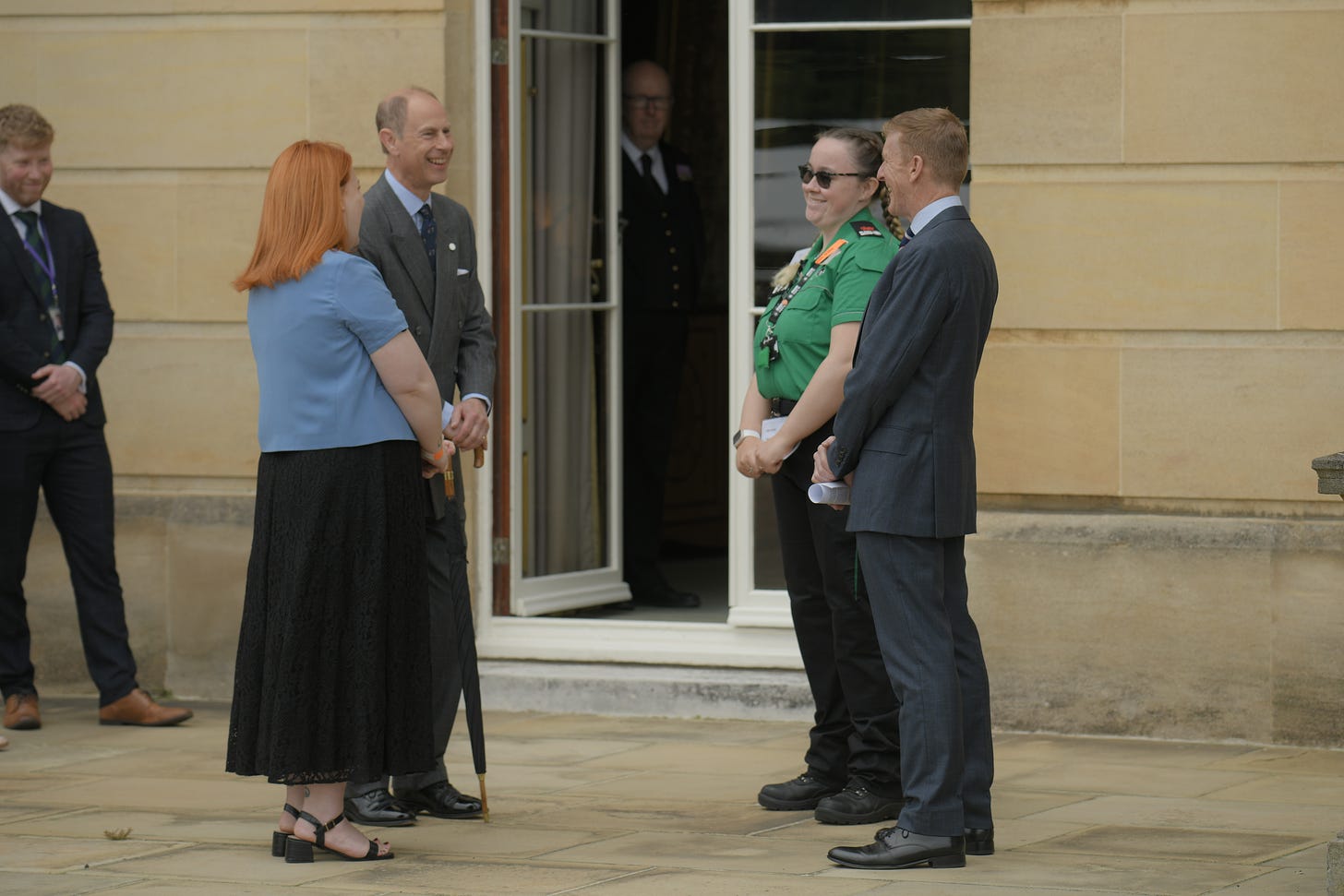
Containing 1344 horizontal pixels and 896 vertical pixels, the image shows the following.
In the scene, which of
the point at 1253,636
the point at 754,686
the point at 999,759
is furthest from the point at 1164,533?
the point at 754,686

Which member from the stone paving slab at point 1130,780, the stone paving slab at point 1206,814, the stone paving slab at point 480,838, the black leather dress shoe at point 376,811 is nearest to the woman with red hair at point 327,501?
the stone paving slab at point 480,838

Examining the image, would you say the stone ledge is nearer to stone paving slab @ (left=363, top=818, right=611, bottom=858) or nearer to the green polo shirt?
the green polo shirt

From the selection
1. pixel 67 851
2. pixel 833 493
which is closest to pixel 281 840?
pixel 67 851

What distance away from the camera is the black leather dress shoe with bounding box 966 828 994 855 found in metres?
5.39

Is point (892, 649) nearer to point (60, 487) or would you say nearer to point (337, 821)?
point (337, 821)

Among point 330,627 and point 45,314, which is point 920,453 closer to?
point 330,627

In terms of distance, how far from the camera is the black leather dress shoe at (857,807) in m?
5.85

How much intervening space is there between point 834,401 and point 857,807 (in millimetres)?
1103

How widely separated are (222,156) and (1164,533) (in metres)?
3.75

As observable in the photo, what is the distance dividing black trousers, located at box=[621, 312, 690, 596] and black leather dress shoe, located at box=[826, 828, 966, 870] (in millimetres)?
4060

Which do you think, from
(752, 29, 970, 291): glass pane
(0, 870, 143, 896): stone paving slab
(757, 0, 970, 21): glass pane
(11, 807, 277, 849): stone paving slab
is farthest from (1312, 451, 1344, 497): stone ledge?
(757, 0, 970, 21): glass pane

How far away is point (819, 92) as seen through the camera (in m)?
7.80

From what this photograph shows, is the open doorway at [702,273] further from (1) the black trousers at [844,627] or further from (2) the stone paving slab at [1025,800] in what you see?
(1) the black trousers at [844,627]

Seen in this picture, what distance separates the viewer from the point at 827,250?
5.90 metres
